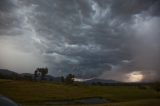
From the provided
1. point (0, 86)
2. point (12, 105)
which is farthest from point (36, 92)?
point (12, 105)

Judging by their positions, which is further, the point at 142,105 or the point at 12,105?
the point at 142,105

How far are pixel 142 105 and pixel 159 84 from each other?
192 ft

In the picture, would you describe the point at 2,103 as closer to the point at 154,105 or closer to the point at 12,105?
the point at 12,105

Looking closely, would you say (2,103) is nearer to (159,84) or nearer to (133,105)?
(133,105)

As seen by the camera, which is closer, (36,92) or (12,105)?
(12,105)

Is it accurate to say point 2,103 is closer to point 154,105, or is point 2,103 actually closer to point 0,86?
point 154,105

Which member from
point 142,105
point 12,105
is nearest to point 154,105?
point 142,105

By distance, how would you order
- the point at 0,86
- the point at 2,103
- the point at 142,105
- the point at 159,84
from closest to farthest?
the point at 2,103
the point at 142,105
the point at 159,84
the point at 0,86

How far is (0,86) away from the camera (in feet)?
401

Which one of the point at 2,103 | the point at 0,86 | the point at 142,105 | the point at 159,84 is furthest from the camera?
the point at 0,86

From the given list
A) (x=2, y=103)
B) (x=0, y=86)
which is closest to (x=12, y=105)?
(x=2, y=103)

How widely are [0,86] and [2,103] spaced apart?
118151 mm

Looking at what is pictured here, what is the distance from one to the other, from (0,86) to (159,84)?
65240mm

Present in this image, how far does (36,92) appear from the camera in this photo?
113m
